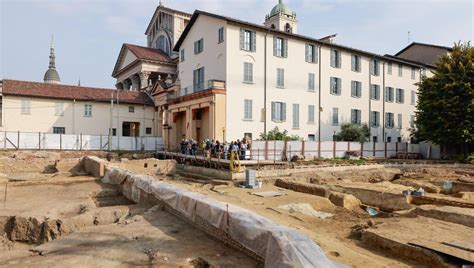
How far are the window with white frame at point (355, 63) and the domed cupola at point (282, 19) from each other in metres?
15.5

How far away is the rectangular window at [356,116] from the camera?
38.6 meters

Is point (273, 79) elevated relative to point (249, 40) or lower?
lower

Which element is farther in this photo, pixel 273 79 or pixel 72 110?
pixel 72 110

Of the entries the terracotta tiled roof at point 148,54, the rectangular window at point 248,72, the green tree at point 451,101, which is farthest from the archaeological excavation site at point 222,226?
the terracotta tiled roof at point 148,54

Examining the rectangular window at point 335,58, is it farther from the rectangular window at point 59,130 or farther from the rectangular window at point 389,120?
the rectangular window at point 59,130

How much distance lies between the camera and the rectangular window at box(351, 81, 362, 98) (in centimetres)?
3856

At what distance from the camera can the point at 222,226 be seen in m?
7.22

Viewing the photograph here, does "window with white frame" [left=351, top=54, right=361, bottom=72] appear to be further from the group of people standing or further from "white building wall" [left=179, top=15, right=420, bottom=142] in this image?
the group of people standing

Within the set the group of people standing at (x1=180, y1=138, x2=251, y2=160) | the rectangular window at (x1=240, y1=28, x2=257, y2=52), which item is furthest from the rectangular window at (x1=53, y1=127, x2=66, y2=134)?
the rectangular window at (x1=240, y1=28, x2=257, y2=52)

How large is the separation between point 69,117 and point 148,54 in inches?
529

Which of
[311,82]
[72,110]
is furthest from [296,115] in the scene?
[72,110]

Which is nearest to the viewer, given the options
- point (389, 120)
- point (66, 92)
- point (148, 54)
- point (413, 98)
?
point (66, 92)

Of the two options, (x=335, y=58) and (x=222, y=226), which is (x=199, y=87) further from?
(x=222, y=226)

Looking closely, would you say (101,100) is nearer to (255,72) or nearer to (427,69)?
(255,72)
